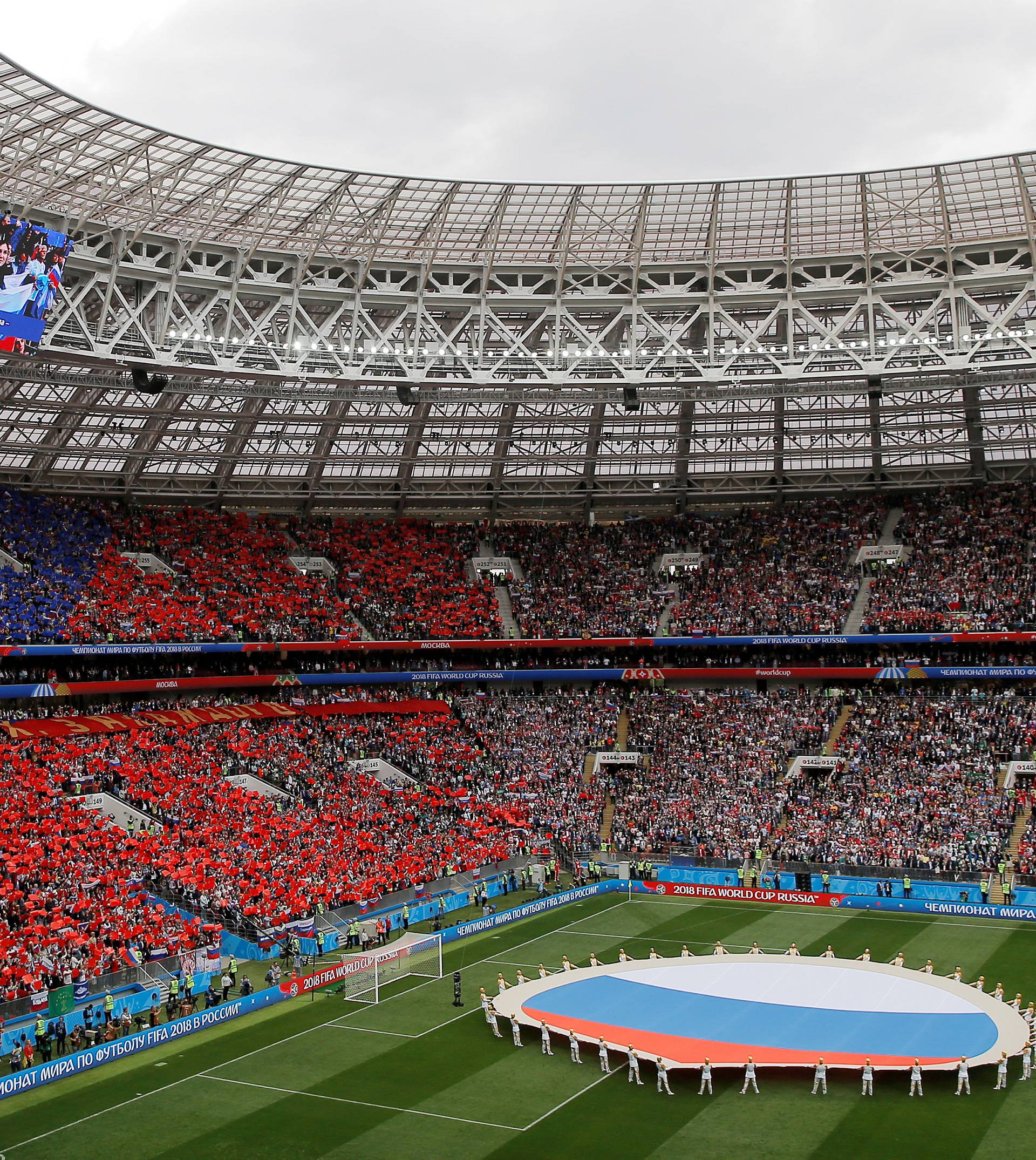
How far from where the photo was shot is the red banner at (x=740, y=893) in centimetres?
4888

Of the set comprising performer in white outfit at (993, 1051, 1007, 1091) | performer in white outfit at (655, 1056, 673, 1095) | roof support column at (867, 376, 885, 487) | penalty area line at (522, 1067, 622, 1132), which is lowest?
penalty area line at (522, 1067, 622, 1132)

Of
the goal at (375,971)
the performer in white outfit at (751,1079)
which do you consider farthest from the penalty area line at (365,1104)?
the goal at (375,971)

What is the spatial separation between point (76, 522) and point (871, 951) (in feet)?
148

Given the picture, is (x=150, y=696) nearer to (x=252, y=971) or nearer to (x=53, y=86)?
(x=252, y=971)

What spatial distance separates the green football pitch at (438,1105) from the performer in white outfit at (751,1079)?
22 cm

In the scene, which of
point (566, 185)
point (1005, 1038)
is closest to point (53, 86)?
point (566, 185)

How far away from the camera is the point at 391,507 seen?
75.9 m

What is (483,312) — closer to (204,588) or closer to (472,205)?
→ (472,205)

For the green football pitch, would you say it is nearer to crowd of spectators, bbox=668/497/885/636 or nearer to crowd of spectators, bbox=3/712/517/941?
crowd of spectators, bbox=3/712/517/941

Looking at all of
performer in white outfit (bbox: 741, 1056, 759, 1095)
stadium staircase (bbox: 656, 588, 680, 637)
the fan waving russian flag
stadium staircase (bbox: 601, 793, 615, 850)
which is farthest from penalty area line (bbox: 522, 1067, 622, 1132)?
stadium staircase (bbox: 656, 588, 680, 637)

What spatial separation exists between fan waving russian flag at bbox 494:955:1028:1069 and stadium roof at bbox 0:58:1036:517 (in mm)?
25178

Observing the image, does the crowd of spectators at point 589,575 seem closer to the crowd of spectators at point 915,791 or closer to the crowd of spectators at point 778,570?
the crowd of spectators at point 778,570

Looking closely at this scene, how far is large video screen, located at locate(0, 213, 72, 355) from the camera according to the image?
129 ft

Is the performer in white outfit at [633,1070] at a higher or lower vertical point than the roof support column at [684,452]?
lower
